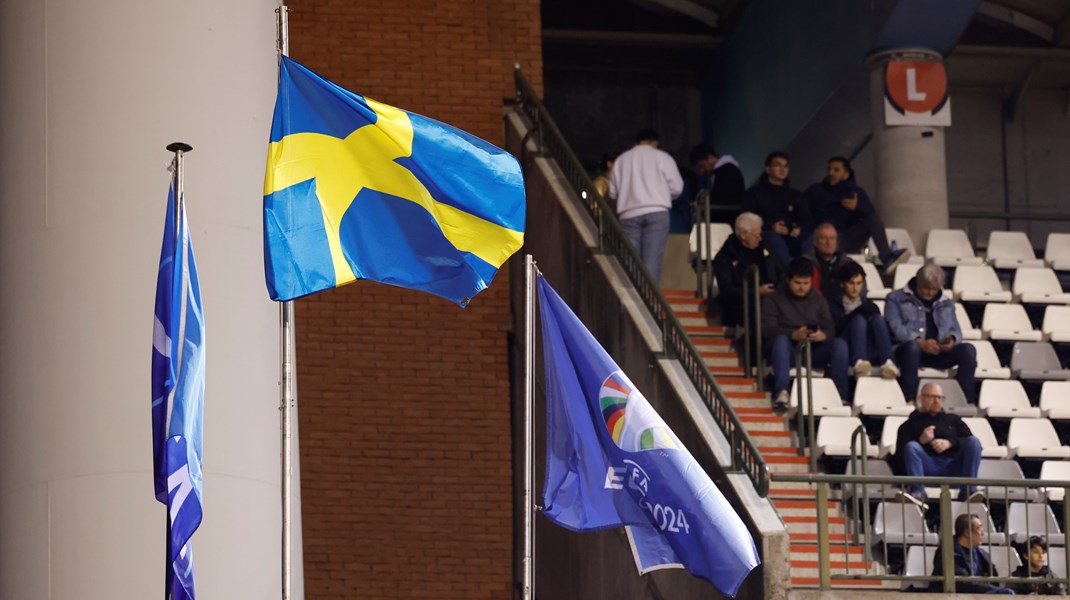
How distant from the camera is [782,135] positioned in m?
25.7

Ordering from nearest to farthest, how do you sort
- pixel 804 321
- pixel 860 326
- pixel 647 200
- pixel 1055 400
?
pixel 804 321 → pixel 860 326 → pixel 1055 400 → pixel 647 200

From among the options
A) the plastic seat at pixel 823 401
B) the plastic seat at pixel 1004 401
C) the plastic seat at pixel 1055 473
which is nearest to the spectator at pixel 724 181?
the plastic seat at pixel 1004 401

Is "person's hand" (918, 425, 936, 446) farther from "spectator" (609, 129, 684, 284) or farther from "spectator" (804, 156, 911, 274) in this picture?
"spectator" (804, 156, 911, 274)

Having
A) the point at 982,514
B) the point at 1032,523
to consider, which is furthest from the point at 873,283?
the point at 982,514

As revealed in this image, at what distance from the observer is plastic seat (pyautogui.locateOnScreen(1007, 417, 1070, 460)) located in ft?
54.2

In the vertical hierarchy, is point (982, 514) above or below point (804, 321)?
below

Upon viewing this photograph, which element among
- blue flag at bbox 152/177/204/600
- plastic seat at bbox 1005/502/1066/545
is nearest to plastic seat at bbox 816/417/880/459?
plastic seat at bbox 1005/502/1066/545

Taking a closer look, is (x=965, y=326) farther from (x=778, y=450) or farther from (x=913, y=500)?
(x=913, y=500)

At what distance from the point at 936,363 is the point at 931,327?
0.99 ft

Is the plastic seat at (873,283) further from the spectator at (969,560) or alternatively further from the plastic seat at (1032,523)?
the spectator at (969,560)

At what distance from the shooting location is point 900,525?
49.4 feet

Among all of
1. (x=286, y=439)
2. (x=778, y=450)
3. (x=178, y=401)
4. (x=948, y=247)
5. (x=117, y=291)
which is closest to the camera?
(x=178, y=401)

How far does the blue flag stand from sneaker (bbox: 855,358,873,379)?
858 cm

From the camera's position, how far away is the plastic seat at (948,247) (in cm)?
2058
